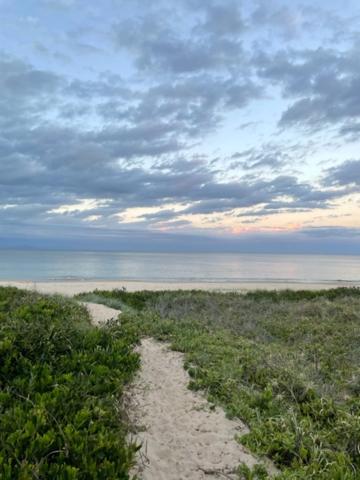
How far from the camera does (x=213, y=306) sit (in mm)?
16781

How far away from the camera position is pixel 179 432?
5.21m

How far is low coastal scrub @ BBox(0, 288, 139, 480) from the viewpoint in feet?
11.0

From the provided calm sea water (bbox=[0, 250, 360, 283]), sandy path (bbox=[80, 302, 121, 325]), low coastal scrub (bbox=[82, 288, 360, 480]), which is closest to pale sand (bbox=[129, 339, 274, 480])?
low coastal scrub (bbox=[82, 288, 360, 480])

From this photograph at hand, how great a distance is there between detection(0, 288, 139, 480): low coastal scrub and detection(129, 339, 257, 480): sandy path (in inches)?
15.0

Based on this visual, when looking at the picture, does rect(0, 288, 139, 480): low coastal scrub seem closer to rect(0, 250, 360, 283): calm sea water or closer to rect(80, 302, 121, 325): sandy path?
rect(80, 302, 121, 325): sandy path

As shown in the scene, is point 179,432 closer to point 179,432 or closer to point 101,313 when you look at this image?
point 179,432

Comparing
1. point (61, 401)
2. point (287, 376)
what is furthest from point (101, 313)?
point (61, 401)

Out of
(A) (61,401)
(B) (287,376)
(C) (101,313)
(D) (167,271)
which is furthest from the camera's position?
(D) (167,271)

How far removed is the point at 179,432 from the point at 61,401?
5.73ft

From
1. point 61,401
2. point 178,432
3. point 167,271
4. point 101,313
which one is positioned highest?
point 61,401

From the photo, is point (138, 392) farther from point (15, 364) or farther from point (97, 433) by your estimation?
point (97, 433)

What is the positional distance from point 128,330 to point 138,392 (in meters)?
2.60

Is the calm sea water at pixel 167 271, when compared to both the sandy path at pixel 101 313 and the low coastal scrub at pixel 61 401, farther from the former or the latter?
the low coastal scrub at pixel 61 401

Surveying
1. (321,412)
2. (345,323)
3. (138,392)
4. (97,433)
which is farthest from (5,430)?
(345,323)
